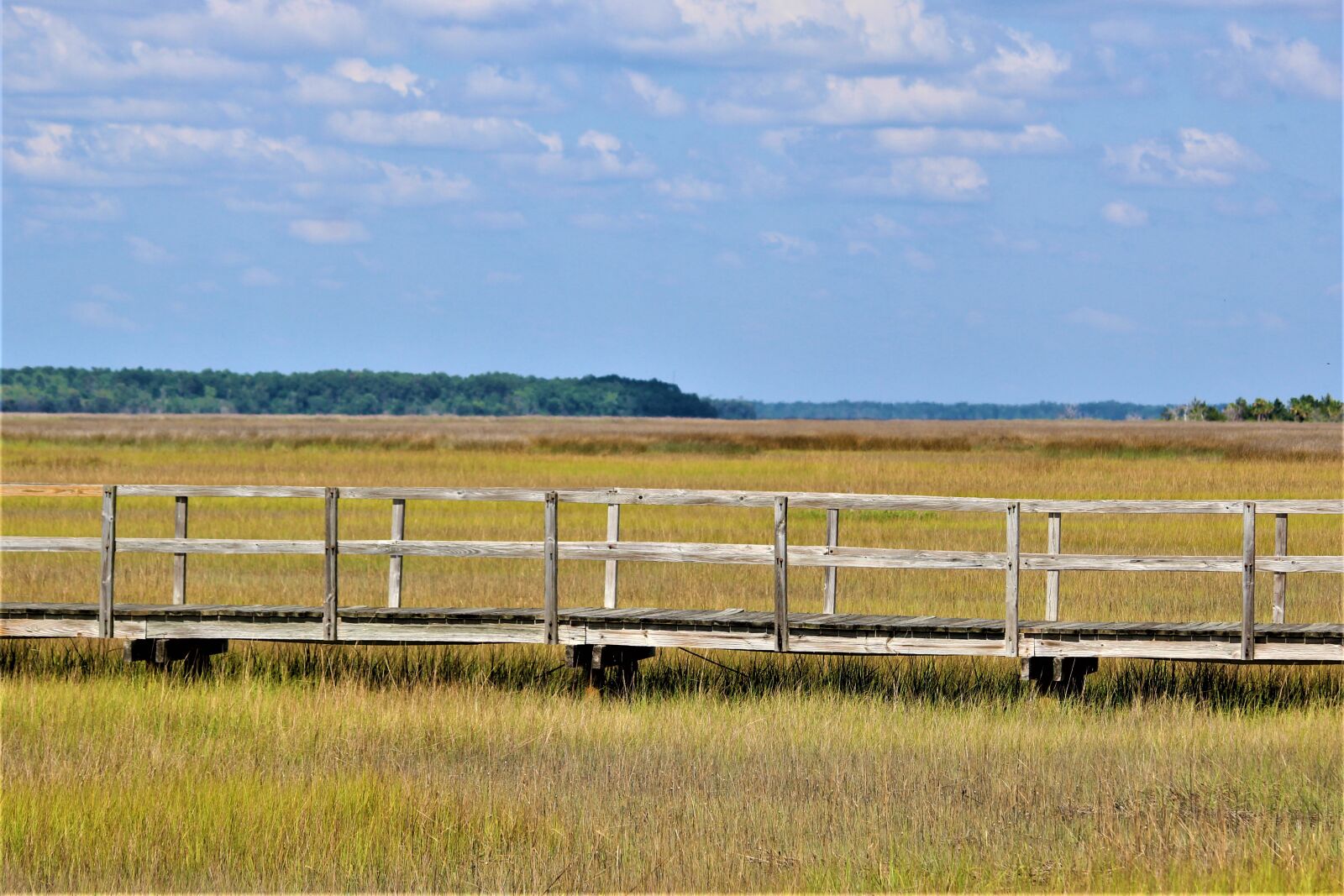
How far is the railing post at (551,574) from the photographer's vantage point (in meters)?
13.7

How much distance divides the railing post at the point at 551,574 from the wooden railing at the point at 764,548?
0.01m

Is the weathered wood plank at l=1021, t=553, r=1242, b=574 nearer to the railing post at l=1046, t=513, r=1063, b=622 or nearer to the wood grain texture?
the railing post at l=1046, t=513, r=1063, b=622

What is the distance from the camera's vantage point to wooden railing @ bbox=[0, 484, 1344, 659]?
13.0 m

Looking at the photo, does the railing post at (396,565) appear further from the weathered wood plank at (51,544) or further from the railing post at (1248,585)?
the railing post at (1248,585)

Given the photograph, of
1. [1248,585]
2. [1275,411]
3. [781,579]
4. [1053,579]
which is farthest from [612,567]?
[1275,411]

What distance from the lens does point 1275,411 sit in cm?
12138

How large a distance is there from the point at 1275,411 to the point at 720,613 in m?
116

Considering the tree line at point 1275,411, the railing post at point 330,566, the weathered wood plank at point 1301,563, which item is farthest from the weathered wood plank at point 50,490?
the tree line at point 1275,411

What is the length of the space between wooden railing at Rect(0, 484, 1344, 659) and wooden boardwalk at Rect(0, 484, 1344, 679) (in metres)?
0.02

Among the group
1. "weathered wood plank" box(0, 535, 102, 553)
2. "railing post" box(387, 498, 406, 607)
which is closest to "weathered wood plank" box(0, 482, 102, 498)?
"weathered wood plank" box(0, 535, 102, 553)

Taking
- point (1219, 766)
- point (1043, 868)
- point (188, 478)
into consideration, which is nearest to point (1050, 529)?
point (1219, 766)

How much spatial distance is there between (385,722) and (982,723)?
4.35 m

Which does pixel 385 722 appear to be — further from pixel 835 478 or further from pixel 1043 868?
pixel 835 478

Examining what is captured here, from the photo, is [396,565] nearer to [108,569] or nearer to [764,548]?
[108,569]
